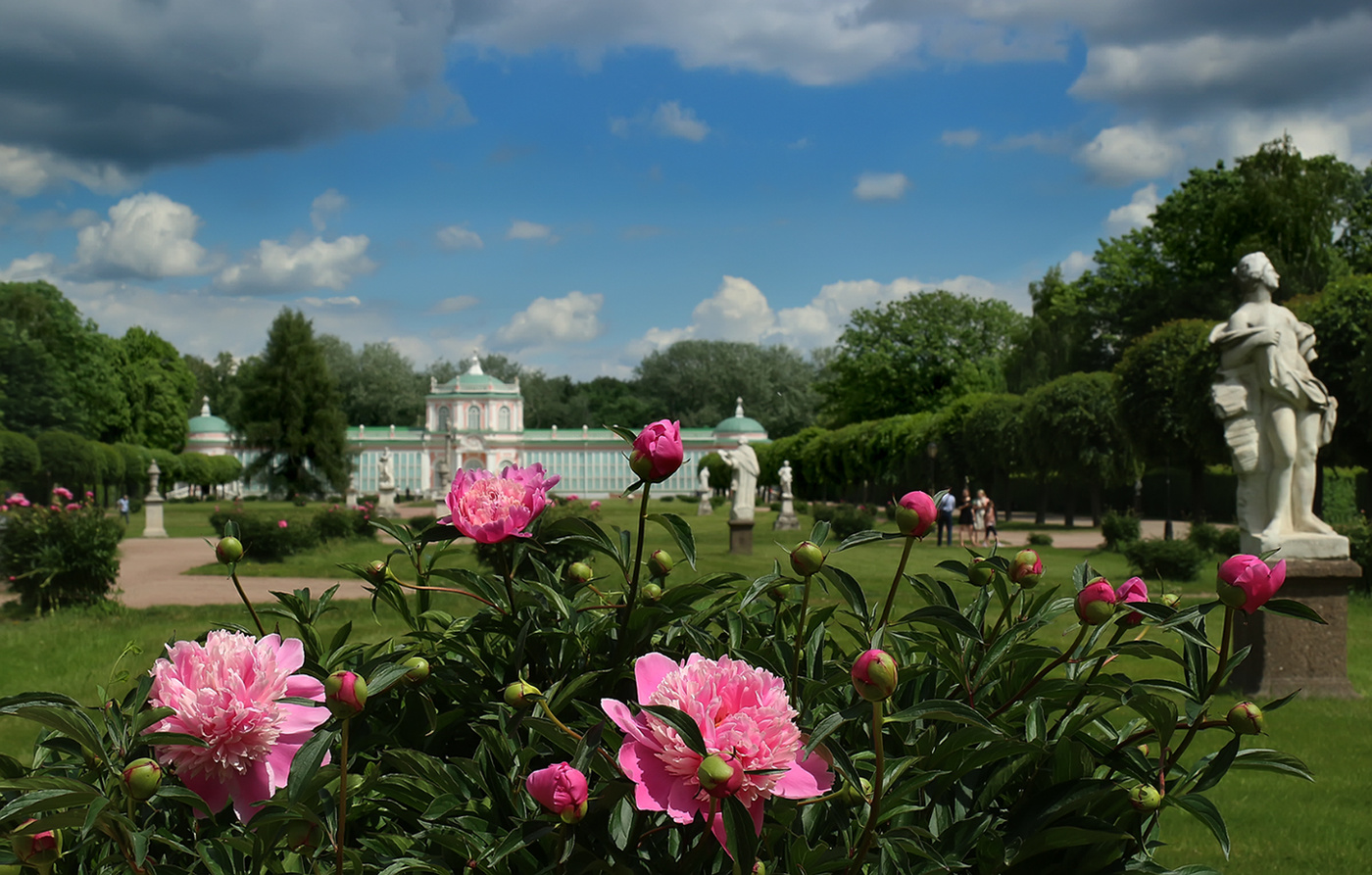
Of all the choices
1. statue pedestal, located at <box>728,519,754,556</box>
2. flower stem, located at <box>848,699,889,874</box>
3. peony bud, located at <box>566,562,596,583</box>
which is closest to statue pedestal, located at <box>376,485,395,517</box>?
statue pedestal, located at <box>728,519,754,556</box>

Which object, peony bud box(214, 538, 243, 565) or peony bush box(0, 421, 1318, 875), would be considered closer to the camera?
peony bush box(0, 421, 1318, 875)

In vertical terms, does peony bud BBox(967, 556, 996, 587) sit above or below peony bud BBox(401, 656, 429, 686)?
above

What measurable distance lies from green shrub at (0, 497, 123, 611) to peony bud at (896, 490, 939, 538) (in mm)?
11567

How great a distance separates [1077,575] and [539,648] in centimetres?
77

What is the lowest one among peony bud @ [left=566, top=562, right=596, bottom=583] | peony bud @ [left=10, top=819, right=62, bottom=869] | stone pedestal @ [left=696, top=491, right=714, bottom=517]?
stone pedestal @ [left=696, top=491, right=714, bottom=517]

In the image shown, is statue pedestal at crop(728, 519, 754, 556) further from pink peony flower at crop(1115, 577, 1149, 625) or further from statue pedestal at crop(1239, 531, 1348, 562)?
pink peony flower at crop(1115, 577, 1149, 625)

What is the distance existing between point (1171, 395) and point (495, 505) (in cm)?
2319

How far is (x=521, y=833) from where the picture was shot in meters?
1.06

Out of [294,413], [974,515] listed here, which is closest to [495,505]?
[974,515]

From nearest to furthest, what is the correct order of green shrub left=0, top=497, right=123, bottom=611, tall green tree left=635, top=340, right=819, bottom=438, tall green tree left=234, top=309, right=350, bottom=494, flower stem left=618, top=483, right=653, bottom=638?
flower stem left=618, top=483, right=653, bottom=638 < green shrub left=0, top=497, right=123, bottom=611 < tall green tree left=234, top=309, right=350, bottom=494 < tall green tree left=635, top=340, right=819, bottom=438

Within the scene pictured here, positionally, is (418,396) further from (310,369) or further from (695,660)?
(695,660)

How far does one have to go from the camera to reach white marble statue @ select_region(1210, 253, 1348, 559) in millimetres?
6398

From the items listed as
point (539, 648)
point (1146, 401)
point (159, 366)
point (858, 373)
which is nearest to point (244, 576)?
point (539, 648)

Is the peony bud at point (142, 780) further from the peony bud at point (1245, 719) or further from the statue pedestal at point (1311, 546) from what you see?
the statue pedestal at point (1311, 546)
